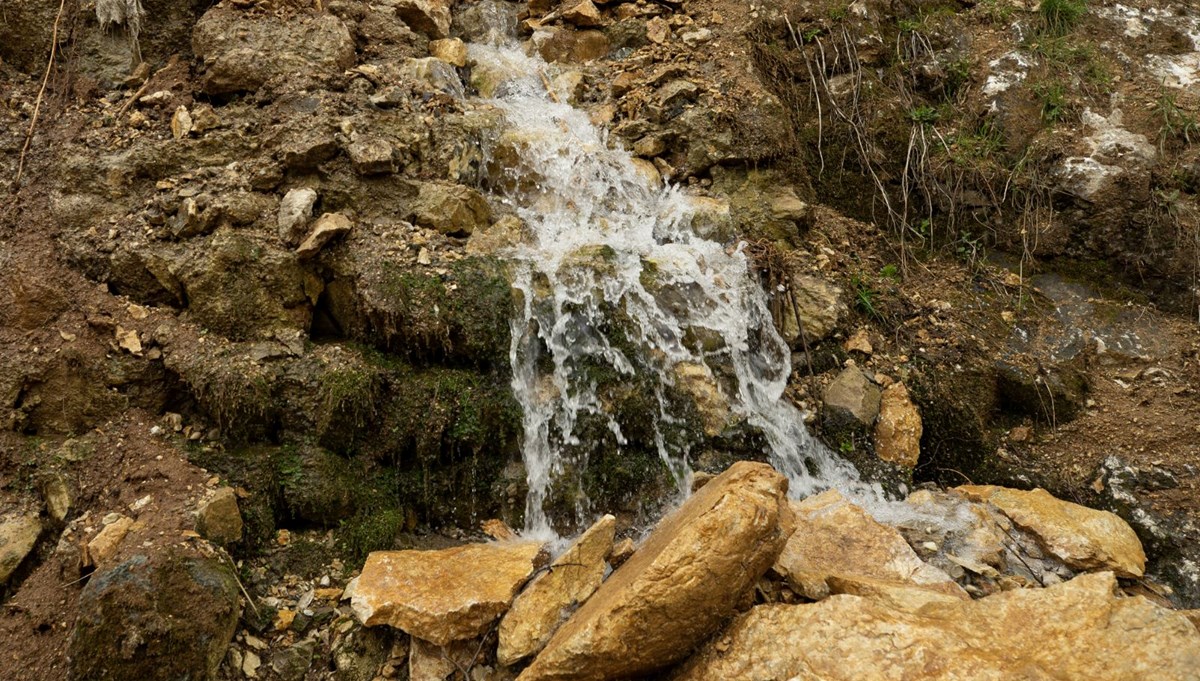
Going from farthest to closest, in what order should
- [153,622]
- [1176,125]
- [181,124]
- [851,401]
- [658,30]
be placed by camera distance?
1. [658,30]
2. [1176,125]
3. [181,124]
4. [851,401]
5. [153,622]

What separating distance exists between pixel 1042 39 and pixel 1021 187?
1965 millimetres

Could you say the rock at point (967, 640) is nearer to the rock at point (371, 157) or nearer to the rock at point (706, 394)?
the rock at point (706, 394)

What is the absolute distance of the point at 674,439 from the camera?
4582 mm

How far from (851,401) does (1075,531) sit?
151 centimetres

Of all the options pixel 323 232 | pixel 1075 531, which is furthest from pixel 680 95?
pixel 1075 531

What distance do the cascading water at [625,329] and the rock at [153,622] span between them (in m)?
1.80

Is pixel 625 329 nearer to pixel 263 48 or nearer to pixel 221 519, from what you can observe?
pixel 221 519

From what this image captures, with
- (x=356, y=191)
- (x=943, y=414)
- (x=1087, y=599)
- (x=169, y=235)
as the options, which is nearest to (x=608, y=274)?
(x=356, y=191)

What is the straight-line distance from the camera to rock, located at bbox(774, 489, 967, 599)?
319cm

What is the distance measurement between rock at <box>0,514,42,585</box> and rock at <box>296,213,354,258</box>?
6.86ft

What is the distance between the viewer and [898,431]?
4.82m

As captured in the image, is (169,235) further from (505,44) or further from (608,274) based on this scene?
(505,44)

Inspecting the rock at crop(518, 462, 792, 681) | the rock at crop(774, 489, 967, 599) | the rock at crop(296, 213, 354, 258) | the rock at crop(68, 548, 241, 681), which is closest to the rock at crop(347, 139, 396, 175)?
the rock at crop(296, 213, 354, 258)

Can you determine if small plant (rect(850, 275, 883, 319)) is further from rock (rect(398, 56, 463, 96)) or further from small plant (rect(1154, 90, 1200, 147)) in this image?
rock (rect(398, 56, 463, 96))
